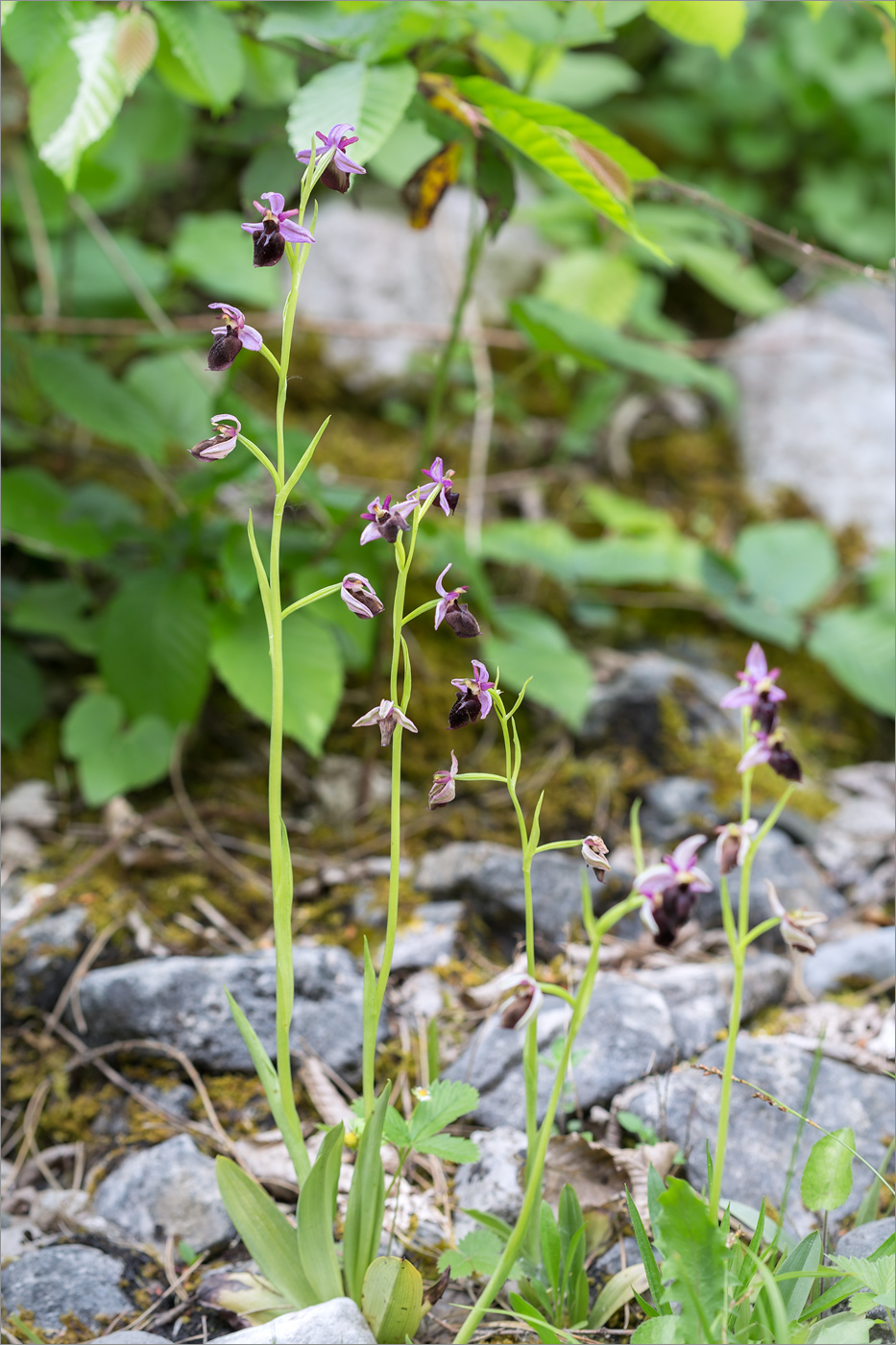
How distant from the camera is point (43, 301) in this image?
2559mm

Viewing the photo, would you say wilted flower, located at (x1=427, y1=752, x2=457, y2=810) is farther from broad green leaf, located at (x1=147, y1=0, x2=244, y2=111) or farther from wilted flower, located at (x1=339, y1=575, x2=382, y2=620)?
broad green leaf, located at (x1=147, y1=0, x2=244, y2=111)

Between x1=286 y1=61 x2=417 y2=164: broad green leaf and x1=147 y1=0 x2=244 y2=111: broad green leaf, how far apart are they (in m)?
0.23

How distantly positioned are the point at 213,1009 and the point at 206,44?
144 centimetres

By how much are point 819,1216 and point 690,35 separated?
1.67 metres

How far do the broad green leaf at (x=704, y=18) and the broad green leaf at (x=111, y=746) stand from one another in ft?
4.73

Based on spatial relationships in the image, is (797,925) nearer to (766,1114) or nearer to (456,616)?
(456,616)

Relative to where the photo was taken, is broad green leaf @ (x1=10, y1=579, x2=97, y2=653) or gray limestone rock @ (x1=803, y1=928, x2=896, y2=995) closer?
gray limestone rock @ (x1=803, y1=928, x2=896, y2=995)

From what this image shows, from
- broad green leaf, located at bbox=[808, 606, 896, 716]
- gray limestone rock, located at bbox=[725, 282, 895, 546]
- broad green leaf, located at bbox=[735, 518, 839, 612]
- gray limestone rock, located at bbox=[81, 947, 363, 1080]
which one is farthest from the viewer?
gray limestone rock, located at bbox=[725, 282, 895, 546]

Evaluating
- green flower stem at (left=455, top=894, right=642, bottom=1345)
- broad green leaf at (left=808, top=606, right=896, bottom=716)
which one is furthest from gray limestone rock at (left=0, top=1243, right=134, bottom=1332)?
broad green leaf at (left=808, top=606, right=896, bottom=716)

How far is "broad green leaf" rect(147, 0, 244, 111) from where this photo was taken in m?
1.44

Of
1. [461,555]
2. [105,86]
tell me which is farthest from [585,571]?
[105,86]

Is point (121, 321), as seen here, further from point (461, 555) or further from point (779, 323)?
point (779, 323)

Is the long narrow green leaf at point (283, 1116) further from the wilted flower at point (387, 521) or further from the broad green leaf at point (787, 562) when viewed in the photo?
the broad green leaf at point (787, 562)

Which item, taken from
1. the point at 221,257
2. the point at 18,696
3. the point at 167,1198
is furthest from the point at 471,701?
the point at 221,257
